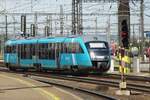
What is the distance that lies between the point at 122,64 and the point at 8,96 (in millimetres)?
4796

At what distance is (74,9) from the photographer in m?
56.5

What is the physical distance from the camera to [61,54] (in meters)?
38.6

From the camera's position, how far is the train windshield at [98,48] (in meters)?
36.2

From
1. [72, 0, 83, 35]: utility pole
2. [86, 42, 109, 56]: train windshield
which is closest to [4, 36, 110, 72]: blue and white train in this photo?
[86, 42, 109, 56]: train windshield

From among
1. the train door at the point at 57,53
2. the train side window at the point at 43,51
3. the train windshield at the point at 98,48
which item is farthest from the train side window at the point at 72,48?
the train side window at the point at 43,51

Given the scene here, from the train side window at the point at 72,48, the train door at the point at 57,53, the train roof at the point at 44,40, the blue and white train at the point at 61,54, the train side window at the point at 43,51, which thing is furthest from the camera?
the train side window at the point at 43,51

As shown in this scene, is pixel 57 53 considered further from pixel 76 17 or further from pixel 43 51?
pixel 76 17

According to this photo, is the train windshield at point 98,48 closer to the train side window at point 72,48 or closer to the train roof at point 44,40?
the train side window at point 72,48

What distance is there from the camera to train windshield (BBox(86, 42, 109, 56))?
36156 mm

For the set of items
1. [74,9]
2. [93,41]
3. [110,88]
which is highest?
[74,9]

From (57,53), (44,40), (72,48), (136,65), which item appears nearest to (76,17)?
(44,40)

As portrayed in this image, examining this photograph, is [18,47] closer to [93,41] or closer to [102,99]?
[93,41]

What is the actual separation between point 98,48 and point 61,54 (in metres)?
3.46

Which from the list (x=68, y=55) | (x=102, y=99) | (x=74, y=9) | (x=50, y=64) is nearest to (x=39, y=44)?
(x=50, y=64)
